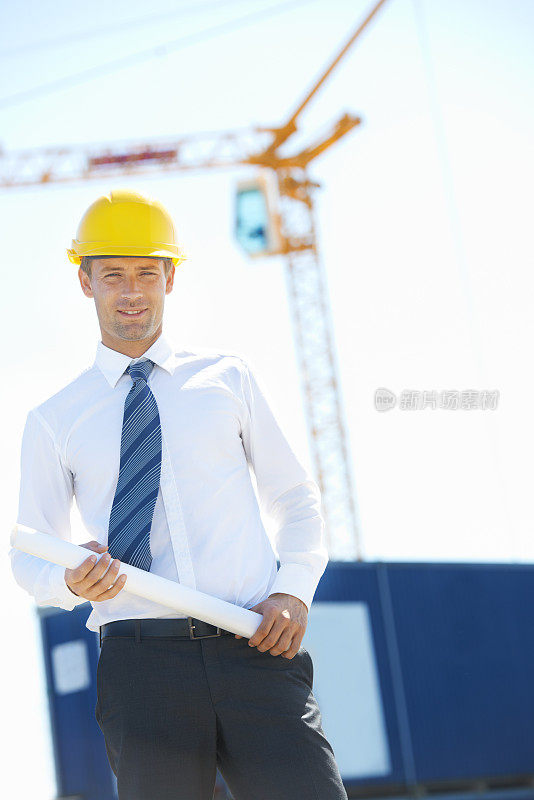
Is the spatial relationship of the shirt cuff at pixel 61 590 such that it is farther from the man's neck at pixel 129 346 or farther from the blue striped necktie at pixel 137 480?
the man's neck at pixel 129 346

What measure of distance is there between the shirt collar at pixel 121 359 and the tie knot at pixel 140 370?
0.06 feet

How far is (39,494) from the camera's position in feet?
8.09

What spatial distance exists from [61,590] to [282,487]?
62cm

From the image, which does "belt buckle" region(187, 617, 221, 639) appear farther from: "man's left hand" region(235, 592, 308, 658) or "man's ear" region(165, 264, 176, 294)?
"man's ear" region(165, 264, 176, 294)

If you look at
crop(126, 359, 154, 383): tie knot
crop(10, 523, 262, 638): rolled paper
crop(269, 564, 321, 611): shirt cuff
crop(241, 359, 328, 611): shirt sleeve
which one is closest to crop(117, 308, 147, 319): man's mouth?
crop(126, 359, 154, 383): tie knot

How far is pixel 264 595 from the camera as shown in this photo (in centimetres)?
243

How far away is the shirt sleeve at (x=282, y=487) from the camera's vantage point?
2.49 metres

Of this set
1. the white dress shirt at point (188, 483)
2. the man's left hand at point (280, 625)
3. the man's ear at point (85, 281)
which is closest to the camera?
the man's left hand at point (280, 625)

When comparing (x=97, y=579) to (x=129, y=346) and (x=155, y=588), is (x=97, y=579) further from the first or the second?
(x=129, y=346)

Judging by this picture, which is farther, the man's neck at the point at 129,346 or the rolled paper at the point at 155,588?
the man's neck at the point at 129,346

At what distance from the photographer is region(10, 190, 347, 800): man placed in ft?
7.20

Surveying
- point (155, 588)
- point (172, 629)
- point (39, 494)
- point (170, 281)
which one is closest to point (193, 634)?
point (172, 629)

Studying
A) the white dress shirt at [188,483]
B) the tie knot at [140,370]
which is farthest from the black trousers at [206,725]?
the tie knot at [140,370]

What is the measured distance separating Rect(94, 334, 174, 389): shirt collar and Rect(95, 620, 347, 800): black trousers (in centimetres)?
68
